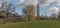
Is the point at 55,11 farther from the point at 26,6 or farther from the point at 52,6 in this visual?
the point at 26,6

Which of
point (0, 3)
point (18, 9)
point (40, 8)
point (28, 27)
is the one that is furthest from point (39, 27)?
point (0, 3)

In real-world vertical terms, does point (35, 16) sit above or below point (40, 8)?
below

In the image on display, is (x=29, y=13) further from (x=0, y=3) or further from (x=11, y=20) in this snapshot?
(x=0, y=3)

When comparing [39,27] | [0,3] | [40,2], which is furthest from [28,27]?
[0,3]

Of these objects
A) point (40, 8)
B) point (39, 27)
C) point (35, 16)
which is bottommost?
point (39, 27)

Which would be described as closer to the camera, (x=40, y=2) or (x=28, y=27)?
(x=28, y=27)

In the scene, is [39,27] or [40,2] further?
[40,2]

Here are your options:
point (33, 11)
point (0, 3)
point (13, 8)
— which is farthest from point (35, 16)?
point (0, 3)

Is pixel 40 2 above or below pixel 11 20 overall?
above
